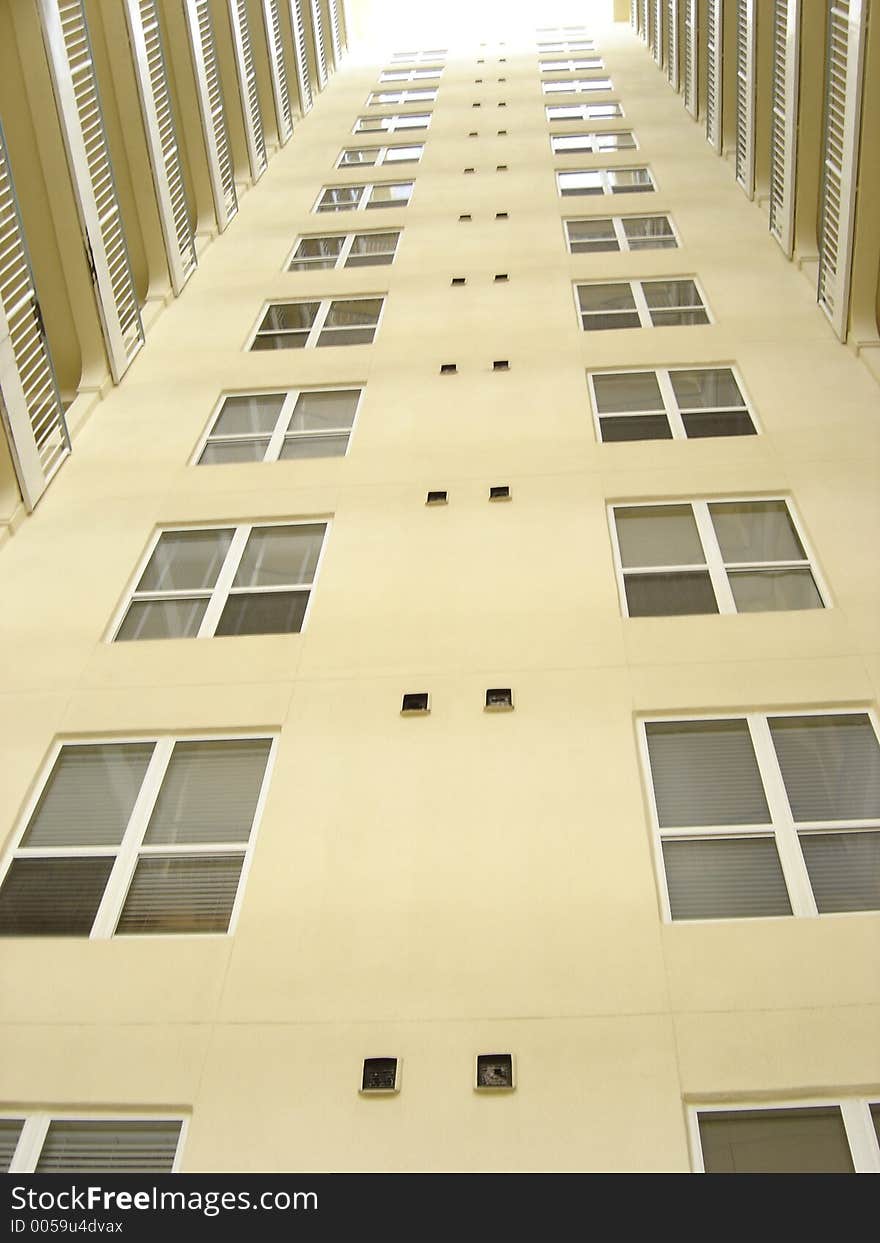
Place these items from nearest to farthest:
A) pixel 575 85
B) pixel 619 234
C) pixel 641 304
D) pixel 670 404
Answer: pixel 670 404 < pixel 641 304 < pixel 619 234 < pixel 575 85

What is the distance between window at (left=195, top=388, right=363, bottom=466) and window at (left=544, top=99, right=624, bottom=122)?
1351cm

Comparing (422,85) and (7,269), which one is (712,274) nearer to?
(7,269)

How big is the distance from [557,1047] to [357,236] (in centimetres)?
1578

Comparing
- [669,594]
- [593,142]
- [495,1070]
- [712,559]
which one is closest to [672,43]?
[593,142]

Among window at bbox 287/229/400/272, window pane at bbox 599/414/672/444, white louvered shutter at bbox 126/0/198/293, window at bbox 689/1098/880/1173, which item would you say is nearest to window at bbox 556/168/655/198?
window at bbox 287/229/400/272

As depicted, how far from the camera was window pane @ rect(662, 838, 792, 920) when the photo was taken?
7.39 meters

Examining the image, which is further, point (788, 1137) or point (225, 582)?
point (225, 582)

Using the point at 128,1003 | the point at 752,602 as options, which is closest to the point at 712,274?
the point at 752,602

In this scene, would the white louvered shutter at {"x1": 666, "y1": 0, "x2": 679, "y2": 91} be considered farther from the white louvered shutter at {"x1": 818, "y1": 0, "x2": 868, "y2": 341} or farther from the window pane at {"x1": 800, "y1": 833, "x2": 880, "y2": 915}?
the window pane at {"x1": 800, "y1": 833, "x2": 880, "y2": 915}

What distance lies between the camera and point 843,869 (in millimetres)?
7531

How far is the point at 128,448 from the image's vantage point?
13.3m

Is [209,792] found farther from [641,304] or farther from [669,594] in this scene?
[641,304]

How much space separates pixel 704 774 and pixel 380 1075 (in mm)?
3492

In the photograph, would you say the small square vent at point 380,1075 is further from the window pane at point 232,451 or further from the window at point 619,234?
the window at point 619,234
